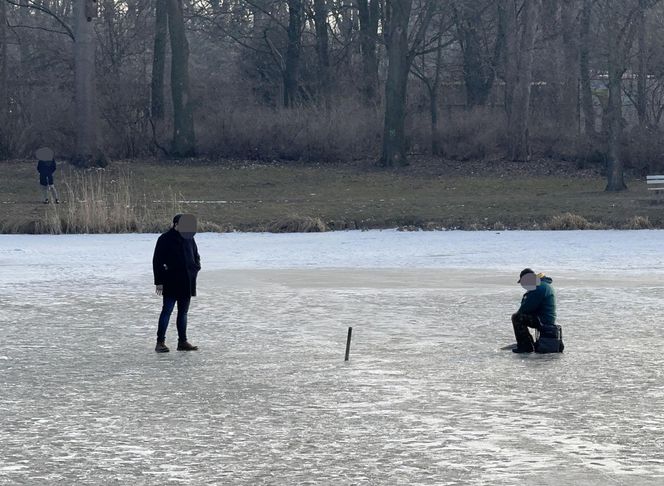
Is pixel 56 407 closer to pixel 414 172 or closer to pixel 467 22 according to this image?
pixel 414 172

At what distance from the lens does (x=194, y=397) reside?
1134 cm

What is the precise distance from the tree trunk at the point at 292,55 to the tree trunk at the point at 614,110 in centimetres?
1789

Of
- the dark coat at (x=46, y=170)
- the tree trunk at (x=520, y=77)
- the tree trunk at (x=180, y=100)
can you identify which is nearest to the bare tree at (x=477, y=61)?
the tree trunk at (x=520, y=77)

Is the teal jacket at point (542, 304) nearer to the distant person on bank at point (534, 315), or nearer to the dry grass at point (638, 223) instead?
the distant person on bank at point (534, 315)

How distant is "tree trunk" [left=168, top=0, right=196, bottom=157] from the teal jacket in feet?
106

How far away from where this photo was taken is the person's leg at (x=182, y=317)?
1356cm

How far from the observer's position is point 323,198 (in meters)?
35.9

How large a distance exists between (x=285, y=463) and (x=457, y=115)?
Answer: 126ft

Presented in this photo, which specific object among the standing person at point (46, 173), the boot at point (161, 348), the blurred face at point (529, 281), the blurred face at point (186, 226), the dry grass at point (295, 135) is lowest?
the boot at point (161, 348)

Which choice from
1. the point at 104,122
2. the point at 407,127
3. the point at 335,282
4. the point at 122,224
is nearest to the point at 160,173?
the point at 104,122

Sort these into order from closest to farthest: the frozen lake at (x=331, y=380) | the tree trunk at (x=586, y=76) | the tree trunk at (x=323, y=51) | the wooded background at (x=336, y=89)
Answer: the frozen lake at (x=331, y=380)
the wooded background at (x=336, y=89)
the tree trunk at (x=586, y=76)
the tree trunk at (x=323, y=51)

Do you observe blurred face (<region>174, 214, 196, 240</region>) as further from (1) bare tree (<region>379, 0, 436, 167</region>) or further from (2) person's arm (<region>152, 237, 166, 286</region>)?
(1) bare tree (<region>379, 0, 436, 167</region>)

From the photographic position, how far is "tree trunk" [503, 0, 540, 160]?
44.1m

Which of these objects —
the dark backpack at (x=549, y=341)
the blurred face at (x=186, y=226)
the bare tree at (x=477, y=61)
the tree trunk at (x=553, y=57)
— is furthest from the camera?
the bare tree at (x=477, y=61)
